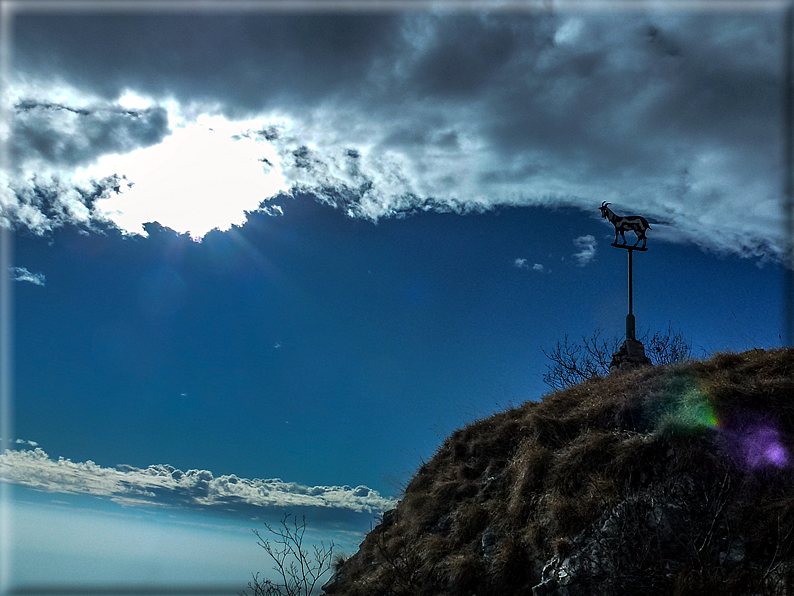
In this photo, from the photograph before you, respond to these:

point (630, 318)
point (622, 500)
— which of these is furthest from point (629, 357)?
point (622, 500)

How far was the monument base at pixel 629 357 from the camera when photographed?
1465 cm

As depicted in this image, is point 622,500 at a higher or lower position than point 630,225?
lower

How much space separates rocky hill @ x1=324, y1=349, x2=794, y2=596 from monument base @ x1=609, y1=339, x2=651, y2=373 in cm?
188

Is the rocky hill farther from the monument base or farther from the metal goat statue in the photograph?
the metal goat statue

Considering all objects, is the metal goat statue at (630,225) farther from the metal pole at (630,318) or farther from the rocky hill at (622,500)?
the rocky hill at (622,500)

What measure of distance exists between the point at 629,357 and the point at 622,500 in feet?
22.2

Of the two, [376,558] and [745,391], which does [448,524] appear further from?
[745,391]

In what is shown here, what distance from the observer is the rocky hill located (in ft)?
23.9

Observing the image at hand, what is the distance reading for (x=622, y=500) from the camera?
28.4 feet

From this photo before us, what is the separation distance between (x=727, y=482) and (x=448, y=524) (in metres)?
5.12

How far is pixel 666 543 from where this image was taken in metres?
7.76

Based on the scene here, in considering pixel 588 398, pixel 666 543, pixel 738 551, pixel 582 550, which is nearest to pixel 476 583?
pixel 582 550

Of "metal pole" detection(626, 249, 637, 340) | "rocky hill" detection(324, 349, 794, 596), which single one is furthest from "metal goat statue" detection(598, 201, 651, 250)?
"rocky hill" detection(324, 349, 794, 596)

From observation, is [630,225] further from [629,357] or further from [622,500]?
[622,500]
